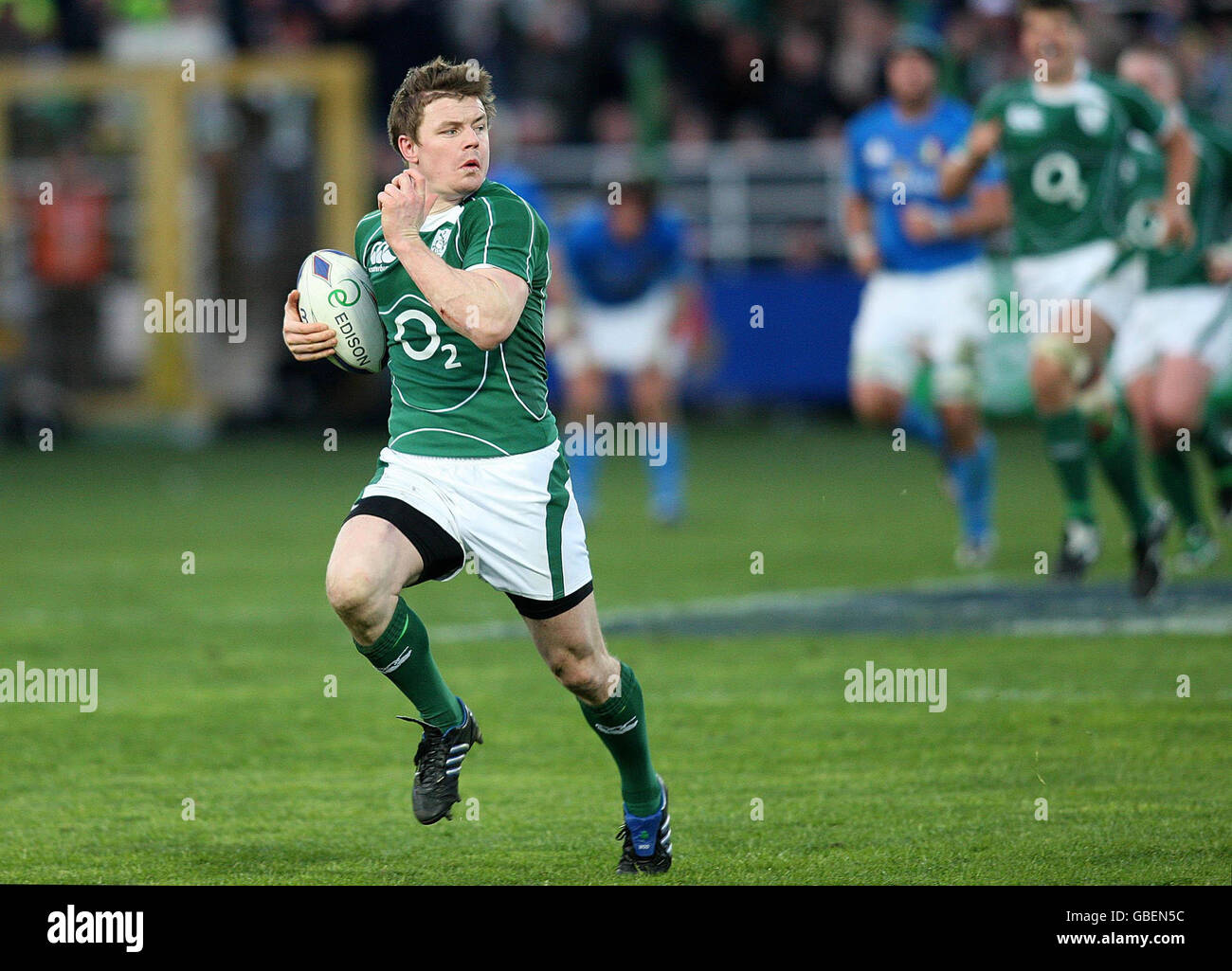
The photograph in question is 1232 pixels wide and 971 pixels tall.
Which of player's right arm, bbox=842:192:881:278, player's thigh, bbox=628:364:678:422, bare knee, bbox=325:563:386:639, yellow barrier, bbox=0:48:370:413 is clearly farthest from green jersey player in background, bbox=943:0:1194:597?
yellow barrier, bbox=0:48:370:413

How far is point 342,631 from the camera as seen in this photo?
29.8ft

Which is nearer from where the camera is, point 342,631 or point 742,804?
point 742,804

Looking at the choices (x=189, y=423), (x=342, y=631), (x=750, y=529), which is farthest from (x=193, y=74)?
(x=342, y=631)

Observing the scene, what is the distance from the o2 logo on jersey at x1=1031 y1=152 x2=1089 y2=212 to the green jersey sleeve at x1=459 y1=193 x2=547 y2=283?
205 inches

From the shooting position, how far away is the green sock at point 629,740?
16.5 feet

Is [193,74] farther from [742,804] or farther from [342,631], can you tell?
[742,804]

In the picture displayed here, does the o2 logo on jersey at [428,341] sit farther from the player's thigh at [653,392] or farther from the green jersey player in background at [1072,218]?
A: the player's thigh at [653,392]

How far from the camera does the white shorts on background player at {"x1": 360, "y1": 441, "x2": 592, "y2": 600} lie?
495cm

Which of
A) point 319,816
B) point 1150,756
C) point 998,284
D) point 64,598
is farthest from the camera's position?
point 998,284

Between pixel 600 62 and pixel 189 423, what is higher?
pixel 600 62

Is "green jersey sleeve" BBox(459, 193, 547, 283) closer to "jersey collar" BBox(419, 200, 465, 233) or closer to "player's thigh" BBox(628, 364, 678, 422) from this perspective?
"jersey collar" BBox(419, 200, 465, 233)

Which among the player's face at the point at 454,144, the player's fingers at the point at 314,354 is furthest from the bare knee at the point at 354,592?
the player's face at the point at 454,144

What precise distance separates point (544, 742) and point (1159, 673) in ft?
7.72

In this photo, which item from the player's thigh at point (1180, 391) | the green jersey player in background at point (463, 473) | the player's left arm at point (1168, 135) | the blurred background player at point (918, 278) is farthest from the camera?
the blurred background player at point (918, 278)
